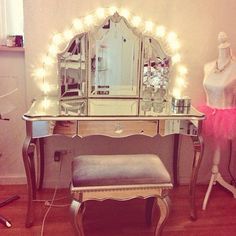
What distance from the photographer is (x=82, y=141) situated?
2.33 m

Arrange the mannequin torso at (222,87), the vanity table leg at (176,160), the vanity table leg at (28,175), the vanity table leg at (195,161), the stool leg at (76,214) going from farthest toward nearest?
1. the vanity table leg at (176,160)
2. the mannequin torso at (222,87)
3. the vanity table leg at (195,161)
4. the vanity table leg at (28,175)
5. the stool leg at (76,214)

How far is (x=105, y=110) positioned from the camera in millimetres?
1920

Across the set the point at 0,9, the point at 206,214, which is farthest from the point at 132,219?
the point at 0,9

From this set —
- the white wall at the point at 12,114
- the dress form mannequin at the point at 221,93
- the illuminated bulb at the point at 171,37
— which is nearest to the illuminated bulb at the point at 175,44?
the illuminated bulb at the point at 171,37

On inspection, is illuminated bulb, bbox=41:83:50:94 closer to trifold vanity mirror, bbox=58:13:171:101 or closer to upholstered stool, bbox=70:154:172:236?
trifold vanity mirror, bbox=58:13:171:101

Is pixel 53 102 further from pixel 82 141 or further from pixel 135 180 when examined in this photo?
pixel 135 180

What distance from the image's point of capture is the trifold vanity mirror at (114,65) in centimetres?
205

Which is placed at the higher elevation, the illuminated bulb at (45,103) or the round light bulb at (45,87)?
the round light bulb at (45,87)

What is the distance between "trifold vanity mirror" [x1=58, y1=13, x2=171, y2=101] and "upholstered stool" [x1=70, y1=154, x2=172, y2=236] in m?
0.56

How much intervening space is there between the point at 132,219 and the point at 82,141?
645 millimetres

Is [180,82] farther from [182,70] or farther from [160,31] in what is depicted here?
[160,31]

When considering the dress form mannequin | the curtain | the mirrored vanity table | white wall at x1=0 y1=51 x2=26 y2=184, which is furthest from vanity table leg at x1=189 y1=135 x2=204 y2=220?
the curtain

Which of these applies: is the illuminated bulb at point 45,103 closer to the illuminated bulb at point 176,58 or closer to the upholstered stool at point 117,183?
the upholstered stool at point 117,183

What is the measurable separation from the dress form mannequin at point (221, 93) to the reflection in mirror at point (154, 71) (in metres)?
0.27
